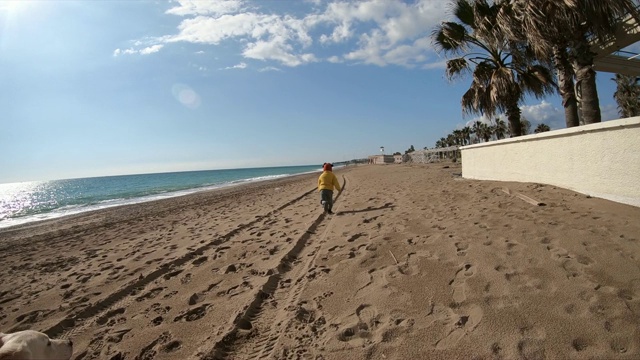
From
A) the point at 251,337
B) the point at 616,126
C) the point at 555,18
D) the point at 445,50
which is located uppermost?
the point at 445,50

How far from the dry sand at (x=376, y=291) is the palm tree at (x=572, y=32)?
2.70 m

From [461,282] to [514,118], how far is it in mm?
10852

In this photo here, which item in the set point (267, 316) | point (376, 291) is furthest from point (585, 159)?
point (267, 316)

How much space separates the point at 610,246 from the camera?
384 centimetres

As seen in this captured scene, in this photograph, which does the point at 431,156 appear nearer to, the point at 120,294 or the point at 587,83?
the point at 587,83

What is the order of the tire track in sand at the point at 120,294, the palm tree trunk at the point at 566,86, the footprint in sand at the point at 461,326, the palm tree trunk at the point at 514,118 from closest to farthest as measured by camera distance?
the footprint in sand at the point at 461,326 → the tire track in sand at the point at 120,294 → the palm tree trunk at the point at 566,86 → the palm tree trunk at the point at 514,118

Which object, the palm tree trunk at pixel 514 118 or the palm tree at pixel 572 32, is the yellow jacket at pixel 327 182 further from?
the palm tree trunk at pixel 514 118

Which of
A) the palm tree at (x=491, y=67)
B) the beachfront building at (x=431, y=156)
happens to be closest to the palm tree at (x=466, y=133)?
the beachfront building at (x=431, y=156)

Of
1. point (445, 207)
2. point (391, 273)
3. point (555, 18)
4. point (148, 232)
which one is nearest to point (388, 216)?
point (445, 207)

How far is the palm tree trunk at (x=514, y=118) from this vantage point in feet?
38.7

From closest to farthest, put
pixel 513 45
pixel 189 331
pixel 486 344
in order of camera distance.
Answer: pixel 486 344 → pixel 189 331 → pixel 513 45

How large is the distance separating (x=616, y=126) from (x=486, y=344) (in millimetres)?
5184

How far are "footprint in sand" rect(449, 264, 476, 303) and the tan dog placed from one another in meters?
3.39

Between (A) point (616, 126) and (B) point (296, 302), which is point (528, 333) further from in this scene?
(A) point (616, 126)
